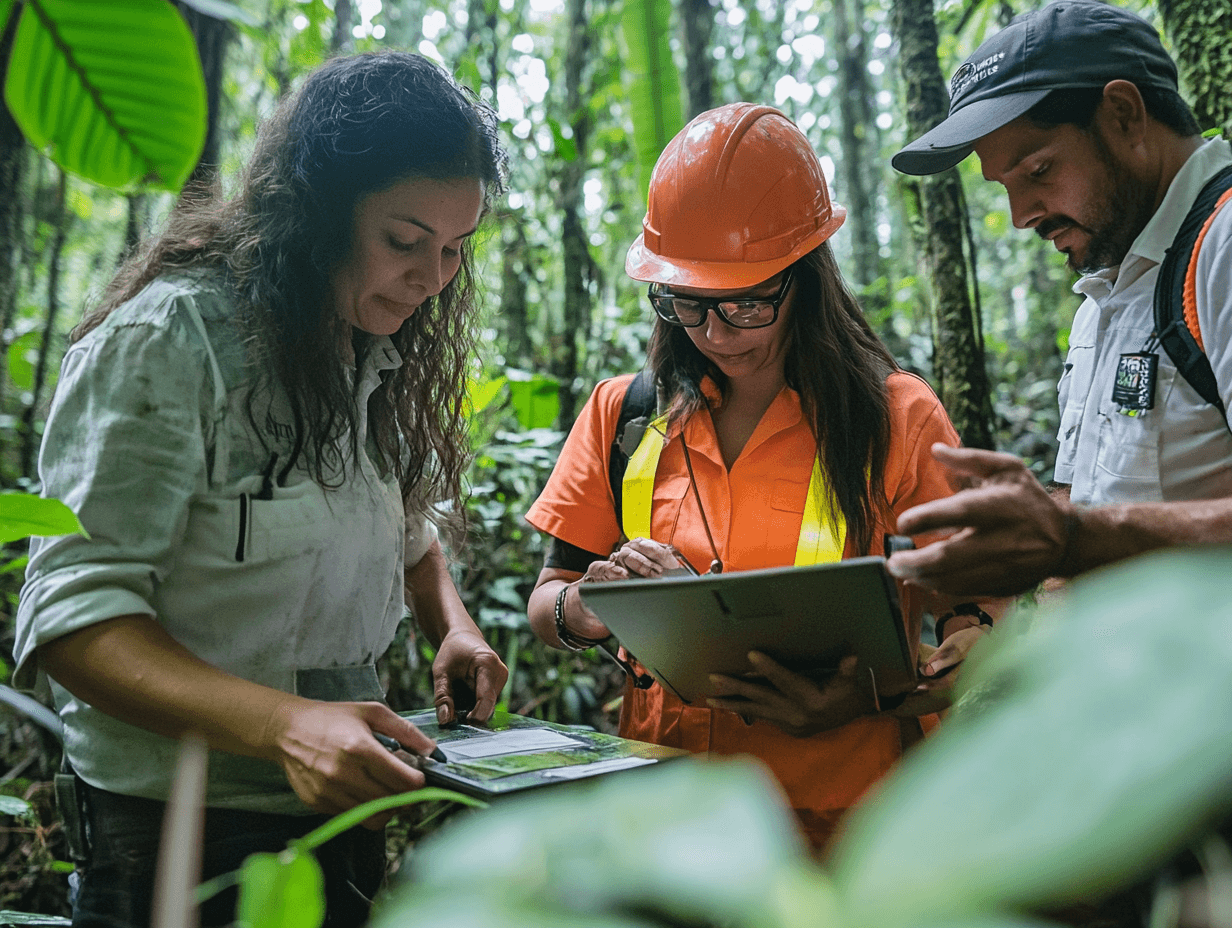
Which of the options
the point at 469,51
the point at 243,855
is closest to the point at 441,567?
the point at 243,855

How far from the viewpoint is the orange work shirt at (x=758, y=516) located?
1891 millimetres

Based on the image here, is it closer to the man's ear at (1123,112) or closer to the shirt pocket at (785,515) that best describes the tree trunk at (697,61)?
the man's ear at (1123,112)

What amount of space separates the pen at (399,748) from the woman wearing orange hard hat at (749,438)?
572 millimetres

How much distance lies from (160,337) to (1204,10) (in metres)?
2.79

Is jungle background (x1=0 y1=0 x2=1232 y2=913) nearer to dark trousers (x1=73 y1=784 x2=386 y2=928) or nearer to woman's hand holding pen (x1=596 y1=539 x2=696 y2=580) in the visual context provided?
woman's hand holding pen (x1=596 y1=539 x2=696 y2=580)

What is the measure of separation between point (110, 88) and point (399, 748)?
3.65 ft

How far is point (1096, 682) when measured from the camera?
26 cm

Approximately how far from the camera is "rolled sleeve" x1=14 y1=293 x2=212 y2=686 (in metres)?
1.35

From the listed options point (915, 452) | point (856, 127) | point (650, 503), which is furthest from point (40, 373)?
point (856, 127)

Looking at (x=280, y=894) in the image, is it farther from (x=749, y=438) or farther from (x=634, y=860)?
(x=749, y=438)

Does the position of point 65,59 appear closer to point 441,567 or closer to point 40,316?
point 441,567

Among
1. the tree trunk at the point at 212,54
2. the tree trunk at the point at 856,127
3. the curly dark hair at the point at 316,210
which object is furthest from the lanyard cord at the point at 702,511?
the tree trunk at the point at 856,127

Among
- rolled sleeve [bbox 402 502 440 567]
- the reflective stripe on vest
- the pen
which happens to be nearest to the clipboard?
the pen

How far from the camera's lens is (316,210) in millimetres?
1733
